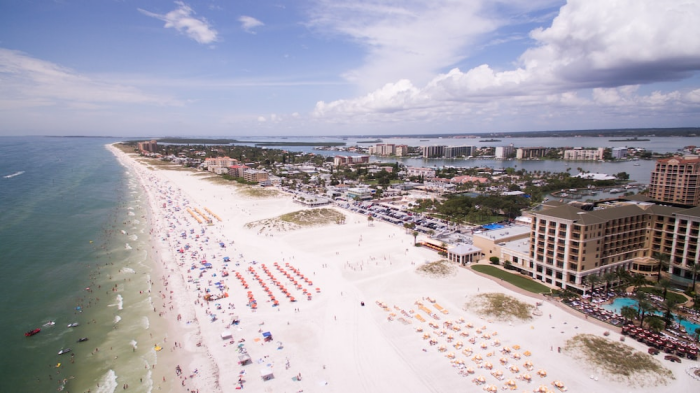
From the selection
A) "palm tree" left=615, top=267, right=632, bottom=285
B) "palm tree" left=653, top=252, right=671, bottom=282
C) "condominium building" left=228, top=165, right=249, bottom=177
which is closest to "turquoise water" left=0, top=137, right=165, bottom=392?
"palm tree" left=615, top=267, right=632, bottom=285

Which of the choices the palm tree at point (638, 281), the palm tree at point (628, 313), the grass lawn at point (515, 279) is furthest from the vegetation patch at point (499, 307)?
the palm tree at point (638, 281)

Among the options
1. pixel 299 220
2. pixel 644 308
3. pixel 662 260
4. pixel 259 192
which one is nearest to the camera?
pixel 644 308

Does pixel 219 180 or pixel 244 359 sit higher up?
pixel 219 180

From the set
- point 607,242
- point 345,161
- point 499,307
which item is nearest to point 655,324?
point 499,307

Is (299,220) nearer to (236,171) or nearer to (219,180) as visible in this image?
(219,180)

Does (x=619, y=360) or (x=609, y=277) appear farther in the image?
(x=609, y=277)

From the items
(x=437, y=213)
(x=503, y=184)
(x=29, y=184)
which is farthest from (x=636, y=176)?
(x=29, y=184)

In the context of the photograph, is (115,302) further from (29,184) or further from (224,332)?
(29,184)

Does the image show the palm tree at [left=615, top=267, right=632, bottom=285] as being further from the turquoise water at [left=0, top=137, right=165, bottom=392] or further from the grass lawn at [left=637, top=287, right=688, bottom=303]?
the turquoise water at [left=0, top=137, right=165, bottom=392]
